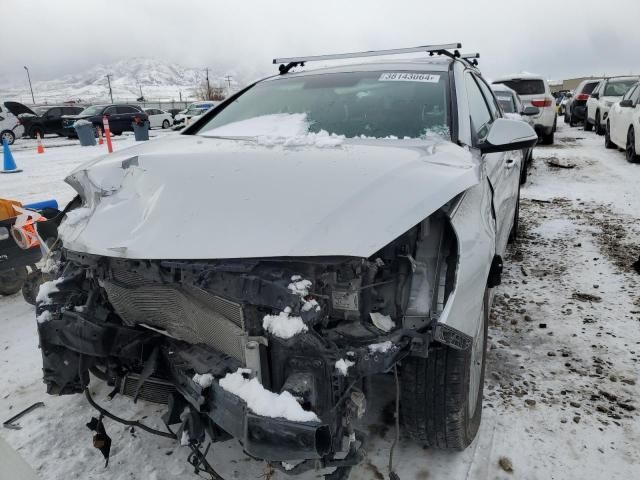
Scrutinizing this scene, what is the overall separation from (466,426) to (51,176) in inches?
419

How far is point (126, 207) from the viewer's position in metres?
1.97

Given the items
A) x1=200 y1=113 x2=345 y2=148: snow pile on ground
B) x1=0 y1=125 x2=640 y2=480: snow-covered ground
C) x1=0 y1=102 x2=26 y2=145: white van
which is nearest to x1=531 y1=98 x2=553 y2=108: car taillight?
x1=0 y1=125 x2=640 y2=480: snow-covered ground

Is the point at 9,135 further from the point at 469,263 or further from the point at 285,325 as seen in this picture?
the point at 469,263

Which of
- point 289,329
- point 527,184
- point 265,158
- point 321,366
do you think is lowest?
point 527,184

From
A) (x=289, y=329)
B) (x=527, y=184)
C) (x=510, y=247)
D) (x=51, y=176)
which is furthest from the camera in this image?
(x=51, y=176)

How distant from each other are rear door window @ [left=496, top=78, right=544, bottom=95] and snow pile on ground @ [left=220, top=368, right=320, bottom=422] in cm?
1314

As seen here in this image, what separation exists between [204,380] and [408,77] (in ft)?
6.97

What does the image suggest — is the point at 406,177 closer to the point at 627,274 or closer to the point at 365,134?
the point at 365,134

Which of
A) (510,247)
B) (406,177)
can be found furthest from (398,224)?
(510,247)

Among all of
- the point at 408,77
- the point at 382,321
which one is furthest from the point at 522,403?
the point at 408,77

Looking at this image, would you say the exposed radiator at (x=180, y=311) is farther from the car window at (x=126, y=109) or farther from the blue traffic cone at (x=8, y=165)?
the car window at (x=126, y=109)

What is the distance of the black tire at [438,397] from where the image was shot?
1.94m

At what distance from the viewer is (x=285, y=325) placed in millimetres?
1570

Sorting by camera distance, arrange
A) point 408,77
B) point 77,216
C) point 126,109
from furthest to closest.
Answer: point 126,109 → point 408,77 → point 77,216
